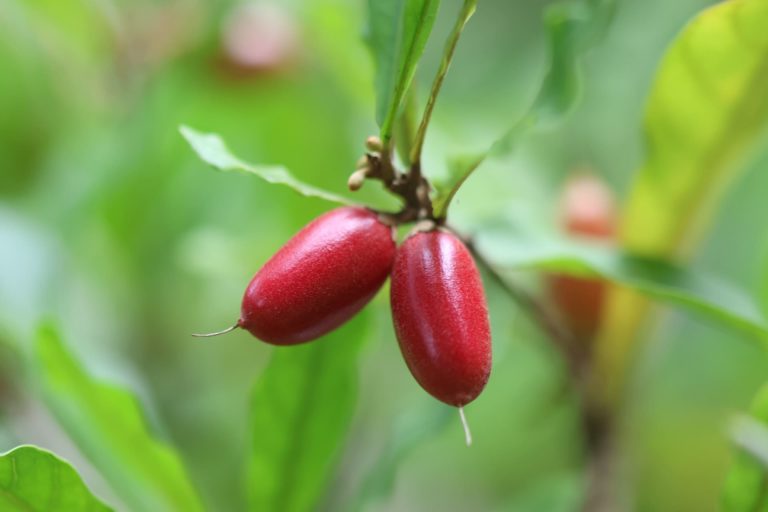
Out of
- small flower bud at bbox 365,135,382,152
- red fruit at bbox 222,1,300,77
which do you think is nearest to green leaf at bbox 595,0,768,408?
small flower bud at bbox 365,135,382,152

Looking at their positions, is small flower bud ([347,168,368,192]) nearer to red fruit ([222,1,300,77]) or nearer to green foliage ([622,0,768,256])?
green foliage ([622,0,768,256])

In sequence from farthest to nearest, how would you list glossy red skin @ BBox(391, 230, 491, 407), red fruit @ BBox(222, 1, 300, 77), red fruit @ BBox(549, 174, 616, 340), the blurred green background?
red fruit @ BBox(222, 1, 300, 77)
the blurred green background
red fruit @ BBox(549, 174, 616, 340)
glossy red skin @ BBox(391, 230, 491, 407)

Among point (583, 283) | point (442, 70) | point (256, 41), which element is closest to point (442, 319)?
point (442, 70)

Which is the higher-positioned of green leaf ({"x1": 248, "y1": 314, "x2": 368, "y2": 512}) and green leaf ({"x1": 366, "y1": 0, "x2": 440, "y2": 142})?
green leaf ({"x1": 366, "y1": 0, "x2": 440, "y2": 142})

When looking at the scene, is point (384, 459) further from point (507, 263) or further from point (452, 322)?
point (452, 322)

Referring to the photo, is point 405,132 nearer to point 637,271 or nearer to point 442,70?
point 442,70

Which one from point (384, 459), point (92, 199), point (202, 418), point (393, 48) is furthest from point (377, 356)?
point (393, 48)

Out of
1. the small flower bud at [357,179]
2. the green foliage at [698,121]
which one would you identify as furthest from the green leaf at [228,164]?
the green foliage at [698,121]
